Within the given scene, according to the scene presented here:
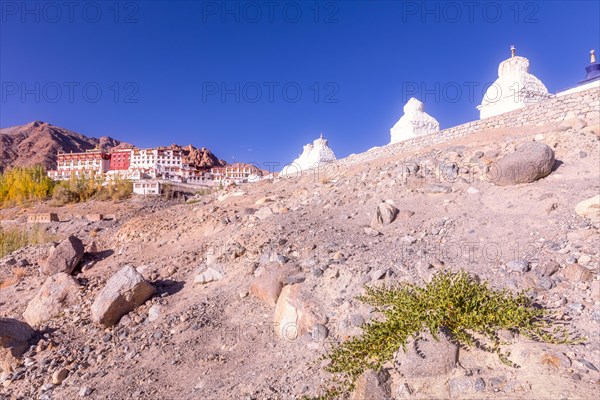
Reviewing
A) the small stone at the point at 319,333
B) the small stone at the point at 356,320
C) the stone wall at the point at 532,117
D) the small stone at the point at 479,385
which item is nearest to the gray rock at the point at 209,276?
the small stone at the point at 319,333

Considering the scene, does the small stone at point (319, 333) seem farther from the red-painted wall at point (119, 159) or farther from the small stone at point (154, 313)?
the red-painted wall at point (119, 159)

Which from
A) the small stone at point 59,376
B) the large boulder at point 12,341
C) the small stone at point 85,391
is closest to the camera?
the small stone at point 85,391

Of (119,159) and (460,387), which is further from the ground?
(119,159)

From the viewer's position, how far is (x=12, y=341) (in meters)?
4.79

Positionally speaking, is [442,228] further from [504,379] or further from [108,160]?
[108,160]

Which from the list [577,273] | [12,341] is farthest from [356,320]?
[12,341]

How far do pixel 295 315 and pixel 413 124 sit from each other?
16.4 meters

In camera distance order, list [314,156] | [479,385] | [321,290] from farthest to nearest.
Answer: [314,156] < [321,290] < [479,385]

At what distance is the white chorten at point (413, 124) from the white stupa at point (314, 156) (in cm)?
446

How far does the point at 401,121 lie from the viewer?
19500mm

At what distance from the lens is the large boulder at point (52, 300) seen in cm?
569

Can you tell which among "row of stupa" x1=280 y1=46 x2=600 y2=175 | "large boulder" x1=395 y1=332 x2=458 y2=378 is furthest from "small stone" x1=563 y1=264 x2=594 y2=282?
"row of stupa" x1=280 y1=46 x2=600 y2=175

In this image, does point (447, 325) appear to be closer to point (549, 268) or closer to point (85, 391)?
point (549, 268)

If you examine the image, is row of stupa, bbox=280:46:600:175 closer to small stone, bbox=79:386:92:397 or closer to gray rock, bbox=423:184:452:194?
gray rock, bbox=423:184:452:194
